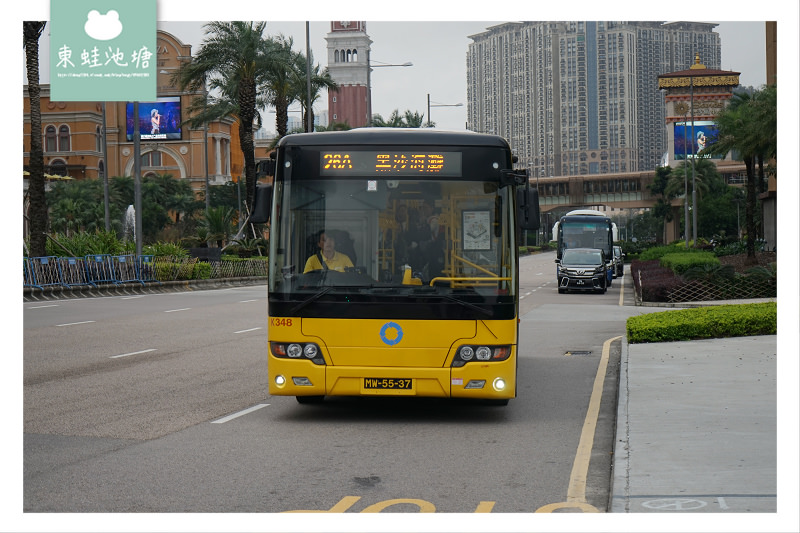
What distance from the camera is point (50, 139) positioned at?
10650 centimetres

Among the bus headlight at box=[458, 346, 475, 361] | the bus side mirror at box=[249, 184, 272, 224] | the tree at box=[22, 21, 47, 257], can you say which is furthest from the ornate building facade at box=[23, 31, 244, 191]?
the bus headlight at box=[458, 346, 475, 361]

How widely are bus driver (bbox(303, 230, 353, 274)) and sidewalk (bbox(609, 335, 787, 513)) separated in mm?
2939

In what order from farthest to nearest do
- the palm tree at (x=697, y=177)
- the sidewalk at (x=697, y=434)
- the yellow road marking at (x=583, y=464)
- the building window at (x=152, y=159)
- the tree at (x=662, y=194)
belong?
the tree at (x=662, y=194)
the palm tree at (x=697, y=177)
the building window at (x=152, y=159)
the yellow road marking at (x=583, y=464)
the sidewalk at (x=697, y=434)

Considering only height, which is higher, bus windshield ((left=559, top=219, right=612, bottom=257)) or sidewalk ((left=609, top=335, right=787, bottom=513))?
bus windshield ((left=559, top=219, right=612, bottom=257))

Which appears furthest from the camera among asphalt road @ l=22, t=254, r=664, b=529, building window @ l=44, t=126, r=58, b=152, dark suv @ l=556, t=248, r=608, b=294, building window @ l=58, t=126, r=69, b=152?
building window @ l=44, t=126, r=58, b=152

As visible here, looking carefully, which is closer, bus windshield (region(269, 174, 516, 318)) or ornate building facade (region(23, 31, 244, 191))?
bus windshield (region(269, 174, 516, 318))

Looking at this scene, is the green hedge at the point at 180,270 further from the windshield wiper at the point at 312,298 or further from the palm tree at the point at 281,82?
the windshield wiper at the point at 312,298

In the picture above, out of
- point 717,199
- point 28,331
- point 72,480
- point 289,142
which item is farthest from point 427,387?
point 717,199

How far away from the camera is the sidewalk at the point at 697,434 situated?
21.5ft

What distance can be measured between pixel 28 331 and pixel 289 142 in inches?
489

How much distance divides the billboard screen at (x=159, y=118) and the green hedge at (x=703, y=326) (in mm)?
82768

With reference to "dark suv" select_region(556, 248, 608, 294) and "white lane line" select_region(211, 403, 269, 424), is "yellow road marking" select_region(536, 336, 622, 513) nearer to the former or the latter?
"white lane line" select_region(211, 403, 269, 424)

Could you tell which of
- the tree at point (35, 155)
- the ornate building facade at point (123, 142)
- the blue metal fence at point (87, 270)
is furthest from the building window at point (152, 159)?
the tree at point (35, 155)

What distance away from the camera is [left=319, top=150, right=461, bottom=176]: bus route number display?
9.99 m
